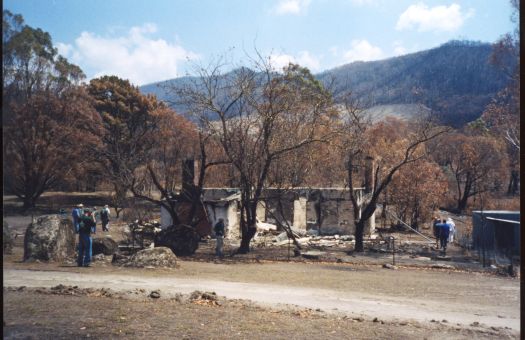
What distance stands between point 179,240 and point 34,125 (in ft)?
68.9

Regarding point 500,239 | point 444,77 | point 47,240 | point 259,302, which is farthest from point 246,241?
point 444,77

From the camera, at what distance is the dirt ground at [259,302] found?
7875 mm

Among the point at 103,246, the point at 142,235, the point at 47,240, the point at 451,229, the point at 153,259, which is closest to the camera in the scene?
the point at 153,259

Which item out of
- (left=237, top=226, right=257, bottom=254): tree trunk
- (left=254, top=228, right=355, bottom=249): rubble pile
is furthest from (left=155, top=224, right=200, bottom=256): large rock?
(left=254, top=228, right=355, bottom=249): rubble pile

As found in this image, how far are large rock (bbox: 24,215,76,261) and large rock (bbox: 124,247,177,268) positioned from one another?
2454mm

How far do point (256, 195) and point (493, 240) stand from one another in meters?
10.2

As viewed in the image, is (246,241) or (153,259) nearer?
(153,259)

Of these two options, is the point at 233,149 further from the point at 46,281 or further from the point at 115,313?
the point at 115,313

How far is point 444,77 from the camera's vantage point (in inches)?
4975

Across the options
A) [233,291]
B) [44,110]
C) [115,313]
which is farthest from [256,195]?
[44,110]

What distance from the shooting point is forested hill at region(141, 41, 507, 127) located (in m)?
90.4

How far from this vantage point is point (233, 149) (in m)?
19.7

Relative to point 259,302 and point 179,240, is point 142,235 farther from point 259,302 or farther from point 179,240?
point 259,302

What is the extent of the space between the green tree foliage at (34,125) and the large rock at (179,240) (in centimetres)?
1943
